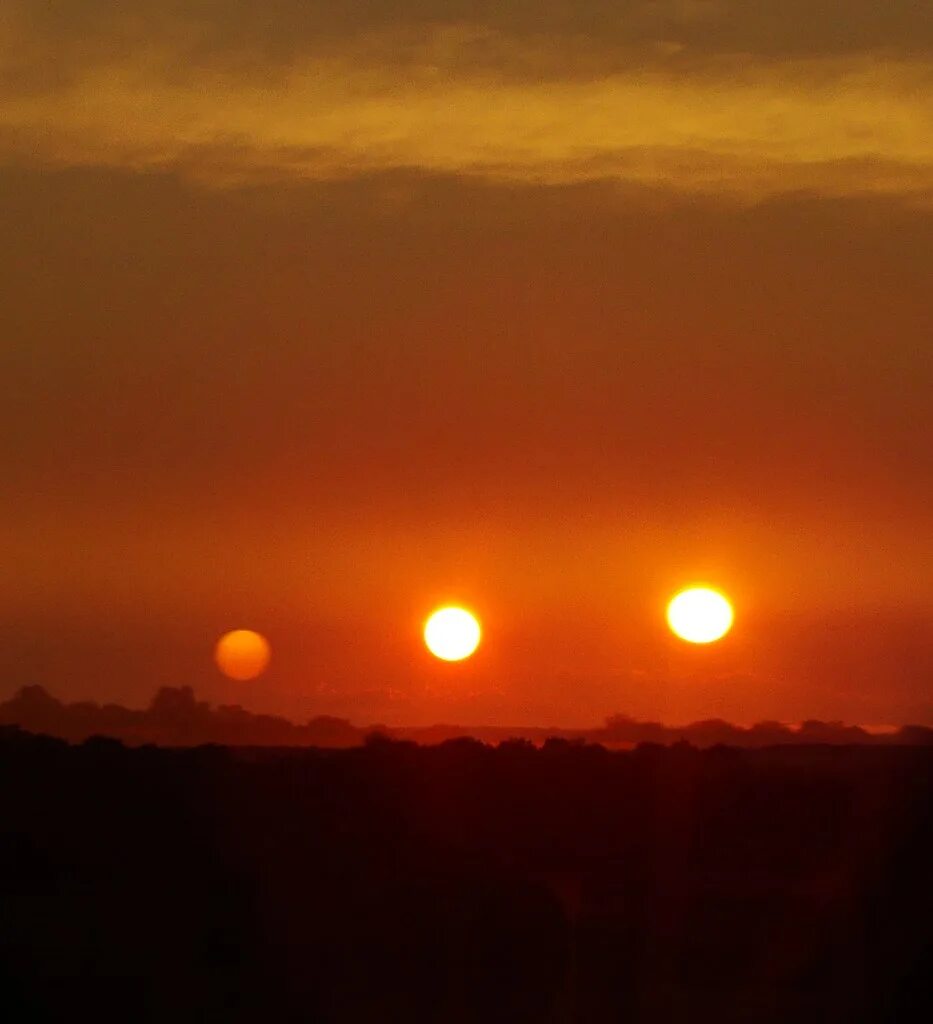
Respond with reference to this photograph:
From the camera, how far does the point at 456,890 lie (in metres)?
30.3

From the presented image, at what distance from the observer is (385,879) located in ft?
103

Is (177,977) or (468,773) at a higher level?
(468,773)

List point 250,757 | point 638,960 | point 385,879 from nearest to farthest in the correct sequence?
1. point 638,960
2. point 385,879
3. point 250,757

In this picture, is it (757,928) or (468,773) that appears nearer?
(757,928)

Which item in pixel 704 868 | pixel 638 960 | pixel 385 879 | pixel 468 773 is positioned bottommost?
pixel 638 960

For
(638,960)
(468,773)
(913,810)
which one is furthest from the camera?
(468,773)

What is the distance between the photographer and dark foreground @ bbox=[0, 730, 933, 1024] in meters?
26.0

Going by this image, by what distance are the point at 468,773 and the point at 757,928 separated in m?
14.7

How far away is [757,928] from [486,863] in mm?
5389

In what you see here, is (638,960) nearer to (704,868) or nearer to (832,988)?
(832,988)

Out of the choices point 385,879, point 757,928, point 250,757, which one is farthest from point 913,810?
point 250,757

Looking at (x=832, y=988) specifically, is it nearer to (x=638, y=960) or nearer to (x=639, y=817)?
(x=638, y=960)

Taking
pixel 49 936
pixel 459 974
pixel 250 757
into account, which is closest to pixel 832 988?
pixel 459 974

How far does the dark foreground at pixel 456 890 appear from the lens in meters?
26.0
